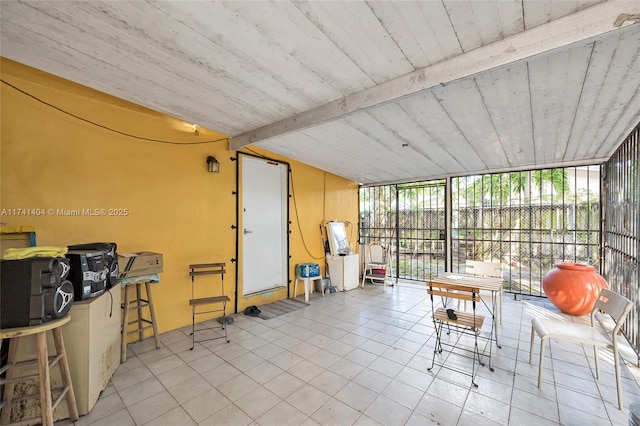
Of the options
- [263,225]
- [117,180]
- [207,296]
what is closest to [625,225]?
[263,225]

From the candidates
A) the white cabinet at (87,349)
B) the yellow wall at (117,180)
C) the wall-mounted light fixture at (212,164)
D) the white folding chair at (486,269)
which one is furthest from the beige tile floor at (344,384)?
the wall-mounted light fixture at (212,164)

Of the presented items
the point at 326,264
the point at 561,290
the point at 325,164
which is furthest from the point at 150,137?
the point at 561,290

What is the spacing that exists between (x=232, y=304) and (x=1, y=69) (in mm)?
3546

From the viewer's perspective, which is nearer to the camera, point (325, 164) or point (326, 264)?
point (325, 164)

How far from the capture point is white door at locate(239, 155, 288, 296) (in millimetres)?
4359

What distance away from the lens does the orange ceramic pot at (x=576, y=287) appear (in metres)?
3.71

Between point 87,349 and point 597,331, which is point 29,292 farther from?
point 597,331

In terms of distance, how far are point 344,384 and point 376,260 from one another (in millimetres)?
3949

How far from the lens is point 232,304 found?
159 inches

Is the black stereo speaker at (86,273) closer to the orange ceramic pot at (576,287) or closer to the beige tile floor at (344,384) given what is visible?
the beige tile floor at (344,384)

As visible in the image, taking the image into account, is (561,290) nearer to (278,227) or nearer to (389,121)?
(389,121)

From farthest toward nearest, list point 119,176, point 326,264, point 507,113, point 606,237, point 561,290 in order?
point 326,264
point 606,237
point 561,290
point 119,176
point 507,113

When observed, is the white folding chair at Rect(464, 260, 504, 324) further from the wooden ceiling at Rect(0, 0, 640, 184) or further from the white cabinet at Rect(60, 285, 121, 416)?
the white cabinet at Rect(60, 285, 121, 416)

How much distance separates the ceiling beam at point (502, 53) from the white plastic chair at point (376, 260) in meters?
3.97
